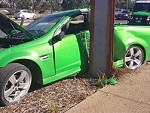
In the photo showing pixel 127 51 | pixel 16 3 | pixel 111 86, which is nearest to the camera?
pixel 111 86

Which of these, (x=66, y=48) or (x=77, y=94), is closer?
(x=77, y=94)

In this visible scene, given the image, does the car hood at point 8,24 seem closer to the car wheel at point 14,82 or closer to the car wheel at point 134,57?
the car wheel at point 14,82

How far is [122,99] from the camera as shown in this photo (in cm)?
503

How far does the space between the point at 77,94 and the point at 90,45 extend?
117cm

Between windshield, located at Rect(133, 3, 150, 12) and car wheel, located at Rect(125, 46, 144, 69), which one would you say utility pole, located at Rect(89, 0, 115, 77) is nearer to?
car wheel, located at Rect(125, 46, 144, 69)

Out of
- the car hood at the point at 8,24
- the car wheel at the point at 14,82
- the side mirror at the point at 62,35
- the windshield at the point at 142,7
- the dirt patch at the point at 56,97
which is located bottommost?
the windshield at the point at 142,7

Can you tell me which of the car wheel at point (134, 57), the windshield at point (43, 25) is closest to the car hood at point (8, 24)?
the windshield at point (43, 25)

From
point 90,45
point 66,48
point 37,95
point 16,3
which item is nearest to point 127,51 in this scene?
point 90,45

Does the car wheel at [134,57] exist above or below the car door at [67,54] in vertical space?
below

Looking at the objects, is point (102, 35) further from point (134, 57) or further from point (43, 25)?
point (134, 57)

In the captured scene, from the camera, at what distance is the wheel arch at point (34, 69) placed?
5.29m

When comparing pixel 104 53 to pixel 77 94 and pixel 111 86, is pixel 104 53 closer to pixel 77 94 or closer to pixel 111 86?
pixel 111 86

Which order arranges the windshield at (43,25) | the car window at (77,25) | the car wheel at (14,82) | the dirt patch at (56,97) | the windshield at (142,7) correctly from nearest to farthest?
the dirt patch at (56,97) < the car wheel at (14,82) < the windshield at (43,25) < the car window at (77,25) < the windshield at (142,7)

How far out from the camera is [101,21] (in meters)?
5.90
